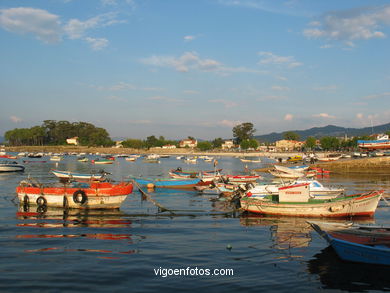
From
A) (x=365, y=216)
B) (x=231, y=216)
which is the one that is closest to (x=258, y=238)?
(x=231, y=216)

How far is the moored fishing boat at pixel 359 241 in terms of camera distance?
13.1m

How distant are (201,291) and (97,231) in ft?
31.0

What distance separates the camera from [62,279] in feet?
41.0

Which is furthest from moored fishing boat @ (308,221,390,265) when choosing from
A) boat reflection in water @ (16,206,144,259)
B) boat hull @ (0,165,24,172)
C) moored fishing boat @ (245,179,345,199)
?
boat hull @ (0,165,24,172)

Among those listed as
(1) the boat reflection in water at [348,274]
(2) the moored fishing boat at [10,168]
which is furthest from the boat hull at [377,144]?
(1) the boat reflection in water at [348,274]

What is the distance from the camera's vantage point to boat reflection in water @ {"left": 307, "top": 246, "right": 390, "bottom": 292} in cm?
1209

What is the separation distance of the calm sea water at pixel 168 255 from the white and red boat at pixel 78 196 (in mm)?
1099

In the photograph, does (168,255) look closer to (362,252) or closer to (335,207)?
(362,252)

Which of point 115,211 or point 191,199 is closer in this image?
point 115,211

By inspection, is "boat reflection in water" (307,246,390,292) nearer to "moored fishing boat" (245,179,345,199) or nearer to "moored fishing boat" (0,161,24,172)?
"moored fishing boat" (245,179,345,199)

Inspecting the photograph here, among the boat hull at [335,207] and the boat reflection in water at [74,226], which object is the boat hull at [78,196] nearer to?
the boat reflection in water at [74,226]

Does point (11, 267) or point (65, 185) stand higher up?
point (65, 185)

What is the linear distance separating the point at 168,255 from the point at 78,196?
38.7 ft

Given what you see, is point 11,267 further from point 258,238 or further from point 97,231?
point 258,238
